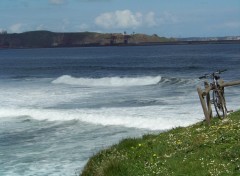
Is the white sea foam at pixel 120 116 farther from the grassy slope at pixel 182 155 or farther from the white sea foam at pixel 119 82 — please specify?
the white sea foam at pixel 119 82

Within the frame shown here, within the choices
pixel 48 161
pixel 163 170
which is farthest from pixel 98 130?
pixel 163 170

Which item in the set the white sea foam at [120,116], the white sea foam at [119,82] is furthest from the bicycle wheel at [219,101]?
the white sea foam at [119,82]

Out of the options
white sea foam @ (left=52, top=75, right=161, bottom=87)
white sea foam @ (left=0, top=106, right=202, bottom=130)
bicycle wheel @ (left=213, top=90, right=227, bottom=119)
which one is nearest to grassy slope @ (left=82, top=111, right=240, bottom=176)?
bicycle wheel @ (left=213, top=90, right=227, bottom=119)

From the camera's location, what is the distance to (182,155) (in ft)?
40.7

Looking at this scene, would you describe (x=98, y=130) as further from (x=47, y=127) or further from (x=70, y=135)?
(x=47, y=127)

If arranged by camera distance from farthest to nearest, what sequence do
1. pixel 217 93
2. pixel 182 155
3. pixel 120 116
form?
pixel 120 116
pixel 217 93
pixel 182 155

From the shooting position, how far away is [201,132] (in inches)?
586

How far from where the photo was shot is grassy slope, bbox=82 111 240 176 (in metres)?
11.0

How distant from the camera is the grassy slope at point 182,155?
36.1 feet

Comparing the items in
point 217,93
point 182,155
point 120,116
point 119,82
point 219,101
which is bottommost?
point 119,82

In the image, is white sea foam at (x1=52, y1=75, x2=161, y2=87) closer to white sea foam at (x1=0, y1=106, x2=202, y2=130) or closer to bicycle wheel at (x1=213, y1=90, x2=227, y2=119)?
white sea foam at (x1=0, y1=106, x2=202, y2=130)

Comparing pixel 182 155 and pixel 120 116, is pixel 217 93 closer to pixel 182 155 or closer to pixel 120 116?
pixel 182 155

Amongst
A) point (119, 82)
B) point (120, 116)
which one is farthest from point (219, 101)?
point (119, 82)

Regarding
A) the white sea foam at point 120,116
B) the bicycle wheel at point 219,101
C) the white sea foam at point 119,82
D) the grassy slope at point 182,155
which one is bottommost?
the white sea foam at point 119,82
